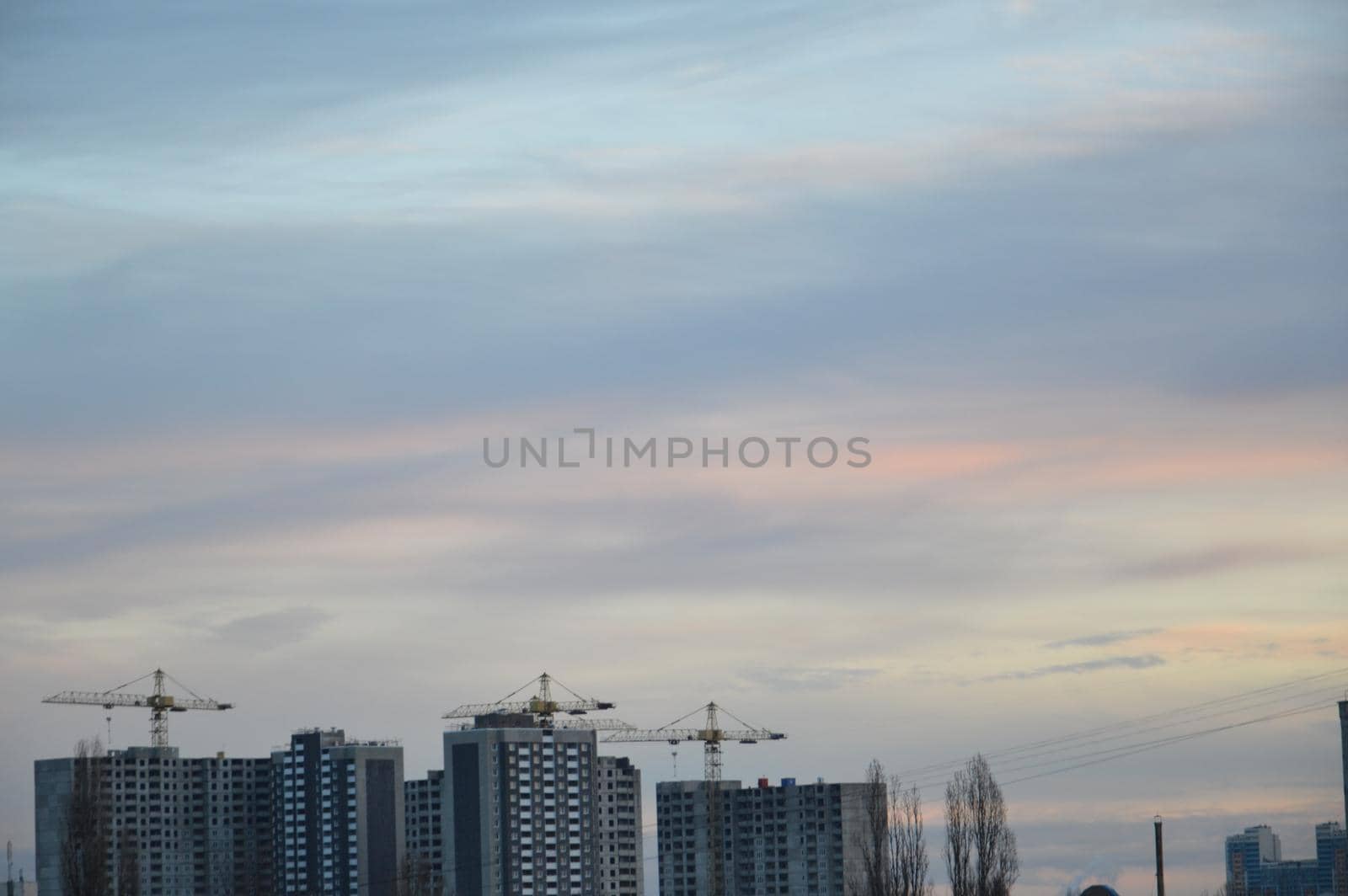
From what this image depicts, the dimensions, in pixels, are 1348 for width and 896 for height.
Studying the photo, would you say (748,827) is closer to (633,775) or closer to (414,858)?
(633,775)

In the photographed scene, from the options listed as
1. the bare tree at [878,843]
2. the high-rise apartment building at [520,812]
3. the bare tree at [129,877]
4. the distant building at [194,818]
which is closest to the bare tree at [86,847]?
the bare tree at [129,877]

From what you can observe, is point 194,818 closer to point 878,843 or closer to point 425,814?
point 425,814

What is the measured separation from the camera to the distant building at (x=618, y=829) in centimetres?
17450

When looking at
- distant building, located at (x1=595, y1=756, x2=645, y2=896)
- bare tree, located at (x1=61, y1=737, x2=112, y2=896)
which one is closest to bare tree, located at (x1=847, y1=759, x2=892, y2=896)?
bare tree, located at (x1=61, y1=737, x2=112, y2=896)

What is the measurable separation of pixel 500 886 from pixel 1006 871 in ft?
286

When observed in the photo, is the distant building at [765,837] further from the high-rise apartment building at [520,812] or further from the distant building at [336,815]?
the distant building at [336,815]

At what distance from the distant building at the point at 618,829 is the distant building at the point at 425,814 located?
1461 cm

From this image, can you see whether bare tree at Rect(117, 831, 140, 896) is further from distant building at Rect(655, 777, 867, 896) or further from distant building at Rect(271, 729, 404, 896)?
distant building at Rect(655, 777, 867, 896)

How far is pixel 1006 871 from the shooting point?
8212 cm

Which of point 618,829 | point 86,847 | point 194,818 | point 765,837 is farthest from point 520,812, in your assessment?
point 86,847

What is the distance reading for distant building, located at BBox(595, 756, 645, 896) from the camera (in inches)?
6870

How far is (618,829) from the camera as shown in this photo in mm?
178500

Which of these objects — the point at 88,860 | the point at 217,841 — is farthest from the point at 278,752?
the point at 88,860

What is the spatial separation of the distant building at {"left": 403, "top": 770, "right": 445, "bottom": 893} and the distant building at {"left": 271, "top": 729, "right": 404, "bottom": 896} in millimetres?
3072
